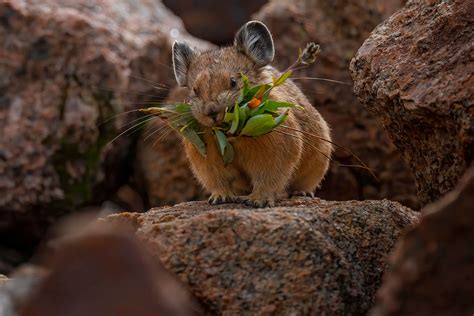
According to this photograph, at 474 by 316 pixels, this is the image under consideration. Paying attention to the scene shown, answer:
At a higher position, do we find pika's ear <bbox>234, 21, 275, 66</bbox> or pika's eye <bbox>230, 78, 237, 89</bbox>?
pika's ear <bbox>234, 21, 275, 66</bbox>

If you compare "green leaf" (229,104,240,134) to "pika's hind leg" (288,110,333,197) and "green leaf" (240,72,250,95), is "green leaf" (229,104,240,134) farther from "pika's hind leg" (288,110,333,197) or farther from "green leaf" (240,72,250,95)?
"pika's hind leg" (288,110,333,197)

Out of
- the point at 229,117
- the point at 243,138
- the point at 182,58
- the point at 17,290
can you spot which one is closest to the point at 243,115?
the point at 229,117

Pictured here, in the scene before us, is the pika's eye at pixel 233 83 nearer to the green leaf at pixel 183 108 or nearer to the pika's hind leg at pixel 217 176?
the green leaf at pixel 183 108

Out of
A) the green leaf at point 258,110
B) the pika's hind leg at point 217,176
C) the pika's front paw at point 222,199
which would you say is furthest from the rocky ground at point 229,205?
the green leaf at point 258,110

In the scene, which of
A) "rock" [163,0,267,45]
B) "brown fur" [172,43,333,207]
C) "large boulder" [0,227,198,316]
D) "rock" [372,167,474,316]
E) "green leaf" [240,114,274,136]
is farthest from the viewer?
"rock" [163,0,267,45]

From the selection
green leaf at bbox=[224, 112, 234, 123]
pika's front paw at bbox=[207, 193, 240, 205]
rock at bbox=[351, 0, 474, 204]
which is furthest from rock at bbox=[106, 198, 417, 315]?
pika's front paw at bbox=[207, 193, 240, 205]

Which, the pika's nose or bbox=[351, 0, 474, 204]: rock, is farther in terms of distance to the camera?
the pika's nose

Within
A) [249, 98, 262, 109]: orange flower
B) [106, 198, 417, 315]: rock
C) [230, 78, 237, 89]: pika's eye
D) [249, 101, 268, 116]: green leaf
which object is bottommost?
[106, 198, 417, 315]: rock
